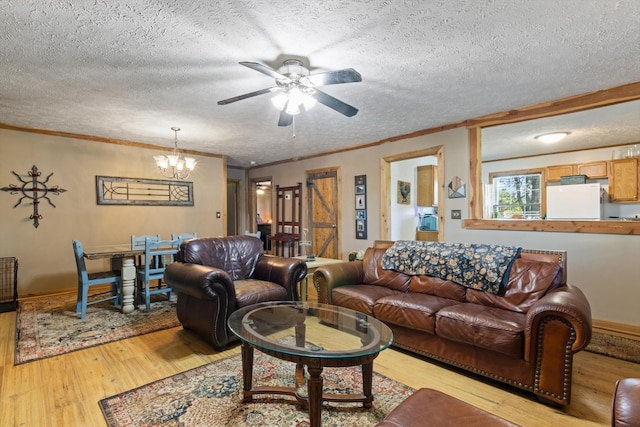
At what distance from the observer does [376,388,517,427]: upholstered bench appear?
111cm

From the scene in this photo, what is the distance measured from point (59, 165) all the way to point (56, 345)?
3060 millimetres

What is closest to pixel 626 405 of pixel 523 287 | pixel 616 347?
pixel 523 287

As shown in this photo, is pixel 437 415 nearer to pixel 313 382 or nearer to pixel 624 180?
pixel 313 382

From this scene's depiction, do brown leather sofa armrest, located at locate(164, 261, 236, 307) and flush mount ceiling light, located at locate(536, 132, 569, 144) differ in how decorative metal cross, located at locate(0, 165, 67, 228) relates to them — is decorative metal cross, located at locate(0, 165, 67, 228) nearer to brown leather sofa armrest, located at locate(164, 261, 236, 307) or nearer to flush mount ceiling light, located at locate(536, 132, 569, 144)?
brown leather sofa armrest, located at locate(164, 261, 236, 307)

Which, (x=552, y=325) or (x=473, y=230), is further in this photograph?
(x=473, y=230)

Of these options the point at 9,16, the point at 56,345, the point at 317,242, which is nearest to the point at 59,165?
the point at 56,345

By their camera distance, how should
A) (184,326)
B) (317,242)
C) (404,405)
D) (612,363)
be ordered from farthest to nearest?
(317,242), (184,326), (612,363), (404,405)

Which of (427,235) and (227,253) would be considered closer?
(227,253)

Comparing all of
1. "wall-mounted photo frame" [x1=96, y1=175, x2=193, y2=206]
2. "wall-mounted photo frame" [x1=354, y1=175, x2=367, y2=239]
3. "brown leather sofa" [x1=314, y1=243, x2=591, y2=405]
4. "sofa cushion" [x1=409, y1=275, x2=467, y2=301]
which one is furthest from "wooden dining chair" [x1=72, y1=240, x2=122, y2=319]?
"wall-mounted photo frame" [x1=354, y1=175, x2=367, y2=239]

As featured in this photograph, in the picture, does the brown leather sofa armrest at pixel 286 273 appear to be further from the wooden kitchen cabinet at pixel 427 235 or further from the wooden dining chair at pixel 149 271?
the wooden kitchen cabinet at pixel 427 235

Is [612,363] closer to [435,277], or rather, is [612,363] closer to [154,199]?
[435,277]

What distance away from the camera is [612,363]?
8.27 feet

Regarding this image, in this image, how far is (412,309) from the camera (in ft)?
8.27

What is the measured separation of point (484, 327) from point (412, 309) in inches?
21.0
